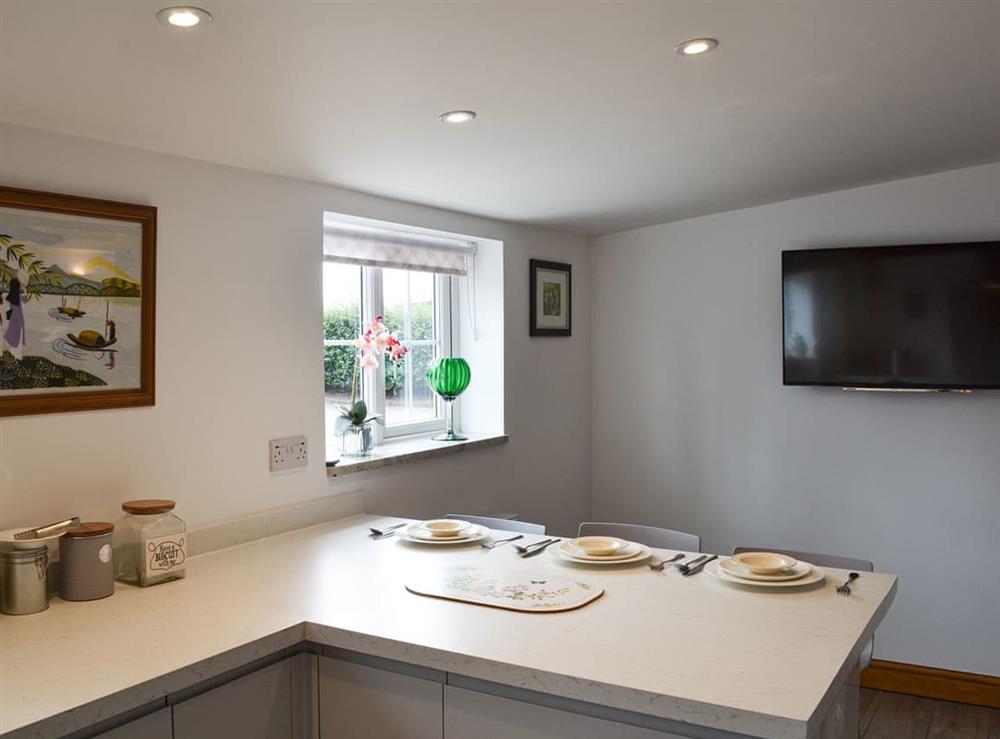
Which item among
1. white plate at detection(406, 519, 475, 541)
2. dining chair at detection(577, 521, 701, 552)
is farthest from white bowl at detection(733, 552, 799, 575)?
white plate at detection(406, 519, 475, 541)

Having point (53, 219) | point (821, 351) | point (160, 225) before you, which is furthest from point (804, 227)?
point (53, 219)

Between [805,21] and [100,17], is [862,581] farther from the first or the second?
[100,17]

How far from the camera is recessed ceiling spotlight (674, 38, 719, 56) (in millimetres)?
1855

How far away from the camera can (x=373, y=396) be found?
346 centimetres

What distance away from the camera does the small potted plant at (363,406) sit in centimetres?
309

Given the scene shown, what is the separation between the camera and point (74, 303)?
2.06 m

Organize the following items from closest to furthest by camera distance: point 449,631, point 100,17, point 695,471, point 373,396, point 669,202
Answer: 1. point 100,17
2. point 449,631
3. point 373,396
4. point 669,202
5. point 695,471

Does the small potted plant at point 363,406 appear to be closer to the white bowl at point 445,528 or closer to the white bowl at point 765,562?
the white bowl at point 445,528

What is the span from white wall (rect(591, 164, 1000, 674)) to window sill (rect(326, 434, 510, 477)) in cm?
100

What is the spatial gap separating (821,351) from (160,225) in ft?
9.15

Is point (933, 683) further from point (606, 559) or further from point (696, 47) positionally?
point (696, 47)

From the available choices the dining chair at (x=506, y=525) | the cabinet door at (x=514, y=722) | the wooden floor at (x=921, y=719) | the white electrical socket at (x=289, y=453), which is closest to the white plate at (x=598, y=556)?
the dining chair at (x=506, y=525)

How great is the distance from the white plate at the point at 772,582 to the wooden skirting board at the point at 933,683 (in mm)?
2016

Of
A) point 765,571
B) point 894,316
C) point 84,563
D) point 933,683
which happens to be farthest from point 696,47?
point 933,683
